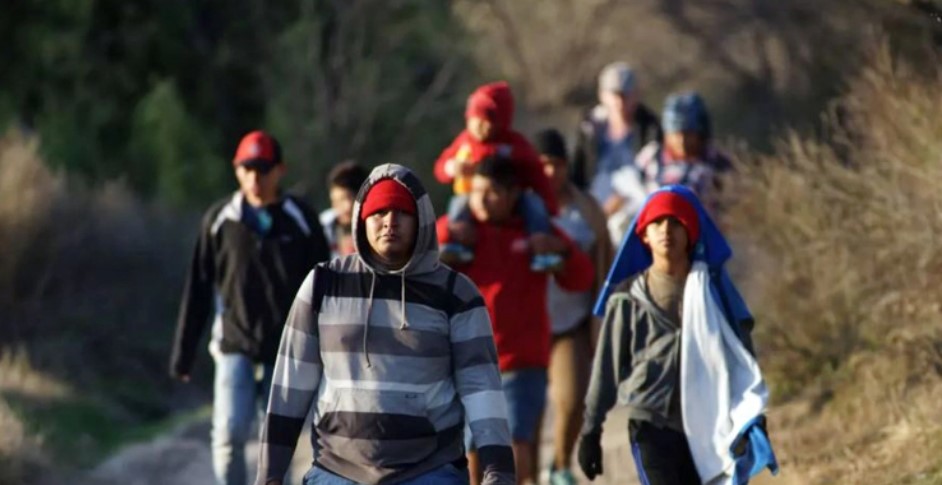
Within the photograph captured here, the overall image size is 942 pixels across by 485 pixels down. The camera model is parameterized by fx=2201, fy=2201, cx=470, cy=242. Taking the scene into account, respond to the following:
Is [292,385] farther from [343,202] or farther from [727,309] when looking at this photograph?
[343,202]

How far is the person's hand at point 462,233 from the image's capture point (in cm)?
943

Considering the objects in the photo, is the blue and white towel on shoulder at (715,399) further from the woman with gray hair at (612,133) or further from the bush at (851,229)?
the woman with gray hair at (612,133)

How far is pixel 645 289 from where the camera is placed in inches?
311

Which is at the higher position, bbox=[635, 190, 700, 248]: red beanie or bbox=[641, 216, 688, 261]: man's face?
bbox=[635, 190, 700, 248]: red beanie

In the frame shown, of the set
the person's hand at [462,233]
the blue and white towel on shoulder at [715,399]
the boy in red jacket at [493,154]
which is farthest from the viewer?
the boy in red jacket at [493,154]

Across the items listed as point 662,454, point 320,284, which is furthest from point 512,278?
point 320,284

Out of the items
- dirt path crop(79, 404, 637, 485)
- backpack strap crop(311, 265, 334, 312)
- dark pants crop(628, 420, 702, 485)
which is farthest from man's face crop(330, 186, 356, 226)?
backpack strap crop(311, 265, 334, 312)

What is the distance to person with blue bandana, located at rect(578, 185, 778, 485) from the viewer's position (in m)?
7.71

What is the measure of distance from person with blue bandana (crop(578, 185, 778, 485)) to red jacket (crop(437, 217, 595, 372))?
1.66 metres

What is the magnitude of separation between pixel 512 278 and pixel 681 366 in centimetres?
193

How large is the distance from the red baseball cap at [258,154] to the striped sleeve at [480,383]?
3623 mm

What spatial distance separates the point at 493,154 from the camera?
32.2 feet

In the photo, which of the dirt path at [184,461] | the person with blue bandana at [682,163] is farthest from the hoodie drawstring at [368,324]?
the person with blue bandana at [682,163]

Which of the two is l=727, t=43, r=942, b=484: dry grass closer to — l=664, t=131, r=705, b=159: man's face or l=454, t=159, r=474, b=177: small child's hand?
l=664, t=131, r=705, b=159: man's face
